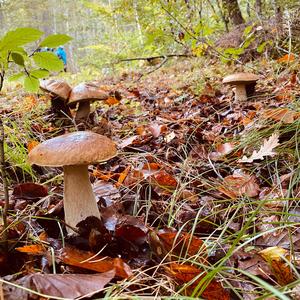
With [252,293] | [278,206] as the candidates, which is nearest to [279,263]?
[252,293]

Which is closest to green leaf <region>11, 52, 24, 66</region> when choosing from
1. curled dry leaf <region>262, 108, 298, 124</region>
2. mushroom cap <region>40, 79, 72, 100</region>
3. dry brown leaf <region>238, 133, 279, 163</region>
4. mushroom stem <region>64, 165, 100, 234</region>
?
mushroom stem <region>64, 165, 100, 234</region>

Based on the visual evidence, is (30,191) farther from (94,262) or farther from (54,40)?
(54,40)

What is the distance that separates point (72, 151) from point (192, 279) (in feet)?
1.99

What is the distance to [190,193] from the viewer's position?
1.85 metres

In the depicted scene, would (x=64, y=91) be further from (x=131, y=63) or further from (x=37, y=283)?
(x=131, y=63)

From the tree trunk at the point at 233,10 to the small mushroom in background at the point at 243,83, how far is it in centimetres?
396

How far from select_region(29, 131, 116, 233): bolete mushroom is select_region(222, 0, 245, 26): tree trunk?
674cm

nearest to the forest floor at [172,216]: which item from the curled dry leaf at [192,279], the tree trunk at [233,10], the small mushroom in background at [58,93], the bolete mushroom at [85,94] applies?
the curled dry leaf at [192,279]

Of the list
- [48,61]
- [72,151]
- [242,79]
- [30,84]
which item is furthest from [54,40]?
[242,79]

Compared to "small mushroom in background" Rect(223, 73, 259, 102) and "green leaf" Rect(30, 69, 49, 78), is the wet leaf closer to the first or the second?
"green leaf" Rect(30, 69, 49, 78)

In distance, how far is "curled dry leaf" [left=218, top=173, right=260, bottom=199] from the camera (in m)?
1.79

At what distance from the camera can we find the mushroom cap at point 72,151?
127 centimetres

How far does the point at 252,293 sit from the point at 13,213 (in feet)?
3.71

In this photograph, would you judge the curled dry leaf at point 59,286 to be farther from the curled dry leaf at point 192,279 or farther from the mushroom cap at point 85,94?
the mushroom cap at point 85,94
